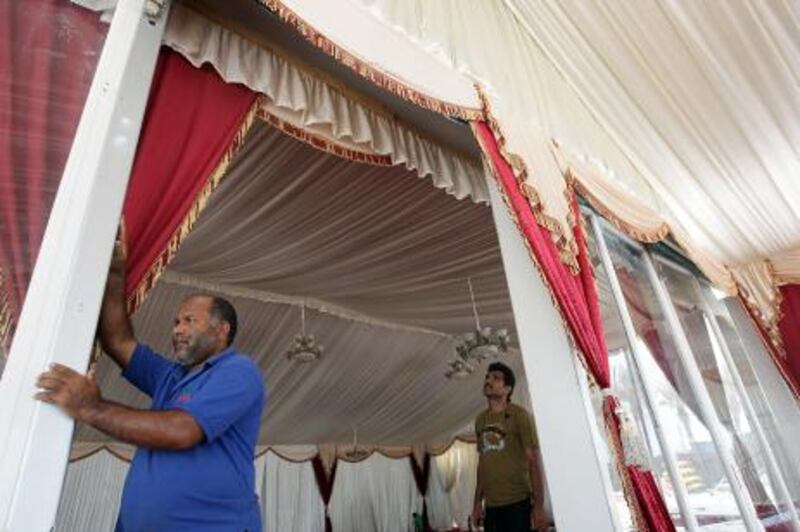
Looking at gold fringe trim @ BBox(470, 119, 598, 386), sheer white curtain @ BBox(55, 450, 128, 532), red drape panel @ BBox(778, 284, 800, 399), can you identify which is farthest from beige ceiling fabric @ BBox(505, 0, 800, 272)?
sheer white curtain @ BBox(55, 450, 128, 532)

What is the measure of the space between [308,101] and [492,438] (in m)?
1.99

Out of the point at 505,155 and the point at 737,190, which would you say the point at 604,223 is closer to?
the point at 505,155

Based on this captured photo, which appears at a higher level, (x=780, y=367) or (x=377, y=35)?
(x=377, y=35)

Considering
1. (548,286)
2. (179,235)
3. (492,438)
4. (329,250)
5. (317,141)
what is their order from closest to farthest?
(179,235) < (548,286) < (317,141) < (492,438) < (329,250)

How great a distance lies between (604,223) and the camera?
109 inches

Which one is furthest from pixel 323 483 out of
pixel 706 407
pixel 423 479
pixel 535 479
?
pixel 706 407

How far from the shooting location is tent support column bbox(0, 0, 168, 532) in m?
0.85

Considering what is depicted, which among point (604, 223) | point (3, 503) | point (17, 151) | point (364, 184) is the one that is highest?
point (364, 184)

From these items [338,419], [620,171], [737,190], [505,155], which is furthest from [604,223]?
[338,419]

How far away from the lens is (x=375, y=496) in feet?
27.0

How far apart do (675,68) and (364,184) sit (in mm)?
1726

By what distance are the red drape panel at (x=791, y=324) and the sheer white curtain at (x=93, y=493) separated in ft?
Result: 22.2

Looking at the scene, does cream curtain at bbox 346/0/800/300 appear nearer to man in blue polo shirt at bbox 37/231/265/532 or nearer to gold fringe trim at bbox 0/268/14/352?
man in blue polo shirt at bbox 37/231/265/532

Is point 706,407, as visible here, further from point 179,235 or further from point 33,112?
point 33,112
